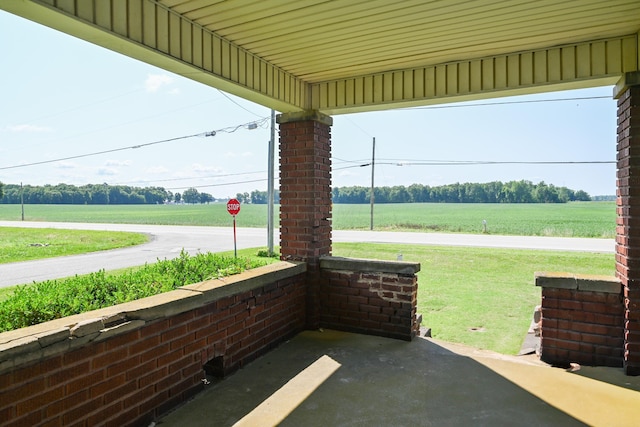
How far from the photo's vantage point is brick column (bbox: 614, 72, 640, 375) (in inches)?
121

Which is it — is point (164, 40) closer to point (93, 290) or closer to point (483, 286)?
point (93, 290)

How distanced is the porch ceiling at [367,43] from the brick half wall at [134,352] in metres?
1.65

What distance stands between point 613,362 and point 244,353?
3.08 m

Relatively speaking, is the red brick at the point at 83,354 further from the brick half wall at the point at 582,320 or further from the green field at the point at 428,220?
the green field at the point at 428,220

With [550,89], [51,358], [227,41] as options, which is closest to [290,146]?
[227,41]

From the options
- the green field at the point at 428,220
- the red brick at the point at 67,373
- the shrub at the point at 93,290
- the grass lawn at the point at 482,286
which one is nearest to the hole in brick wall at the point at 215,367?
the shrub at the point at 93,290

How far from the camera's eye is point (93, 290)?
3021mm

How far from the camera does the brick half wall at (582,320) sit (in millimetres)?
3283

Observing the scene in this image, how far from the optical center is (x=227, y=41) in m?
3.20

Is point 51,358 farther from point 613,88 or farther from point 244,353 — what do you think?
point 613,88

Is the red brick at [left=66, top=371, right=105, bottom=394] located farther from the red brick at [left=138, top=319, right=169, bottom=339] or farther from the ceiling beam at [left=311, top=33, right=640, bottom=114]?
the ceiling beam at [left=311, top=33, right=640, bottom=114]

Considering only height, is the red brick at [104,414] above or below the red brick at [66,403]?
below

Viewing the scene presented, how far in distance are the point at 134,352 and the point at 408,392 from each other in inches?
73.7

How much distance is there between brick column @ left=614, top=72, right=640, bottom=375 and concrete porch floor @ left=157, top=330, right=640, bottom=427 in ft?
1.05
